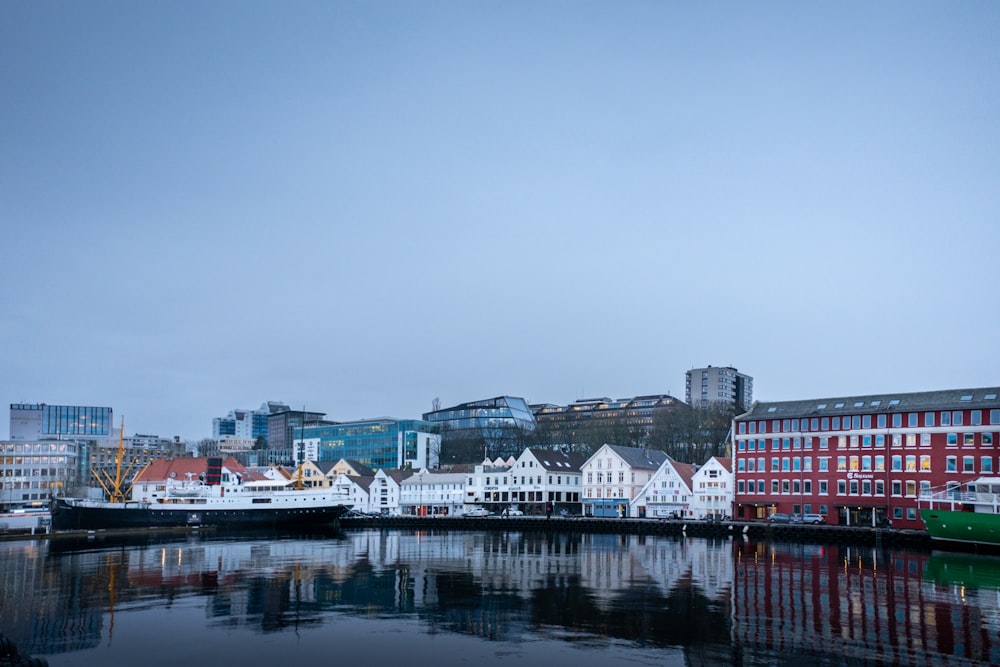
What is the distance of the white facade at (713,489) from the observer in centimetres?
9238

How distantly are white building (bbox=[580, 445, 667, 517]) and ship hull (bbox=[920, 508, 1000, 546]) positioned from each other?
144 feet

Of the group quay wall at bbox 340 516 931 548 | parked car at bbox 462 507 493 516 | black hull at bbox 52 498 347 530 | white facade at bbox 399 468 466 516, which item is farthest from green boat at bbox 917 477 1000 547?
white facade at bbox 399 468 466 516

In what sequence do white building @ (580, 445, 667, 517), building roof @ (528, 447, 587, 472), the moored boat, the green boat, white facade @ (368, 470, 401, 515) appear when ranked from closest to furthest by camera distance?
the green boat < the moored boat < white building @ (580, 445, 667, 517) < building roof @ (528, 447, 587, 472) < white facade @ (368, 470, 401, 515)

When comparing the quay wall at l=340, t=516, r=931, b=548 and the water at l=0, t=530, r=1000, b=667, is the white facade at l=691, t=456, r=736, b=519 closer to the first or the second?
the quay wall at l=340, t=516, r=931, b=548

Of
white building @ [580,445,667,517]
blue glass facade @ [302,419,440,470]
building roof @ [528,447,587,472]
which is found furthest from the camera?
blue glass facade @ [302,419,440,470]

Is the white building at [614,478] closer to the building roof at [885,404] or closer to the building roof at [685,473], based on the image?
the building roof at [685,473]

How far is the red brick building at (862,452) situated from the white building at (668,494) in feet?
30.1

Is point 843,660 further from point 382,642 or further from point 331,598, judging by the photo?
point 331,598

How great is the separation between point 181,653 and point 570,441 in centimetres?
12562

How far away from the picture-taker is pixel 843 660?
24266 millimetres

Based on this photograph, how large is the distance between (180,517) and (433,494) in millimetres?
34893

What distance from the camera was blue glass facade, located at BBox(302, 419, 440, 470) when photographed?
553ft

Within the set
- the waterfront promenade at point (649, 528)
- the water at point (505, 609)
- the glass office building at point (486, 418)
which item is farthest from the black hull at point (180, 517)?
the glass office building at point (486, 418)

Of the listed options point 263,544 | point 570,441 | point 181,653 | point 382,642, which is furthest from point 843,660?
point 570,441
